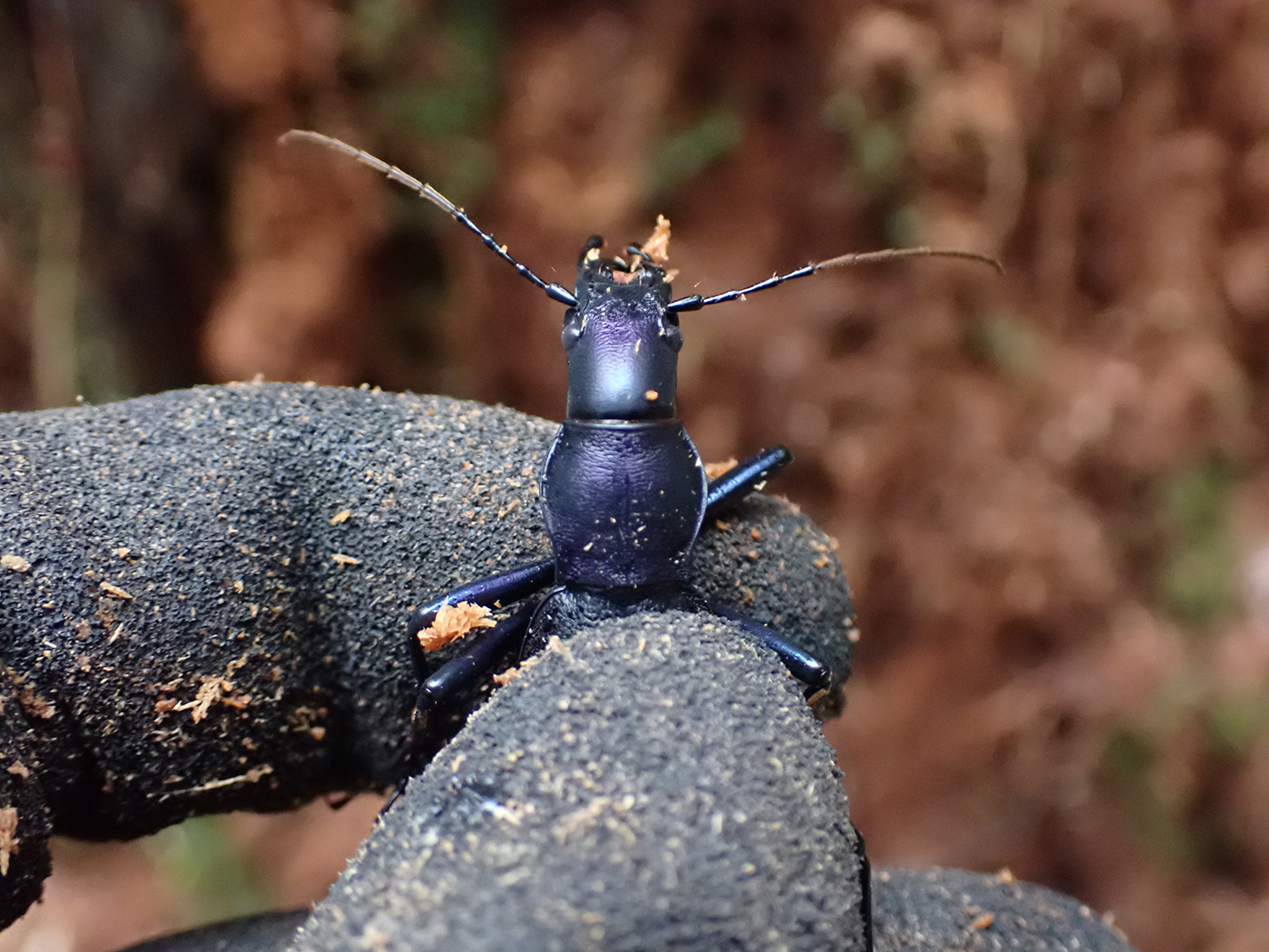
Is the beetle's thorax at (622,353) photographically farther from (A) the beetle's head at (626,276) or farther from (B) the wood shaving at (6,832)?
(B) the wood shaving at (6,832)

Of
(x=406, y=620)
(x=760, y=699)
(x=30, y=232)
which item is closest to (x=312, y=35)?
(x=30, y=232)

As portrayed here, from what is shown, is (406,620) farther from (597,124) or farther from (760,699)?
(597,124)

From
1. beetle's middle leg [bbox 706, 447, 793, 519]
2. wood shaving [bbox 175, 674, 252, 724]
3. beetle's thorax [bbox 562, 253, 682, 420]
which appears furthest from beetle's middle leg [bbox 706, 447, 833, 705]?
wood shaving [bbox 175, 674, 252, 724]

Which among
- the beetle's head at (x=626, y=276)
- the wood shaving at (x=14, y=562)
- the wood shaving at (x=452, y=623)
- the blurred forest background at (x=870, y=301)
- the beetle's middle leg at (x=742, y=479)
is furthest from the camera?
the blurred forest background at (x=870, y=301)

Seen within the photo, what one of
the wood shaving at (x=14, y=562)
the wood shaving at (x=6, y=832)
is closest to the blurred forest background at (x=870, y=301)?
the wood shaving at (x=14, y=562)

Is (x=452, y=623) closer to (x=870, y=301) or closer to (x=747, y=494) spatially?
(x=747, y=494)
